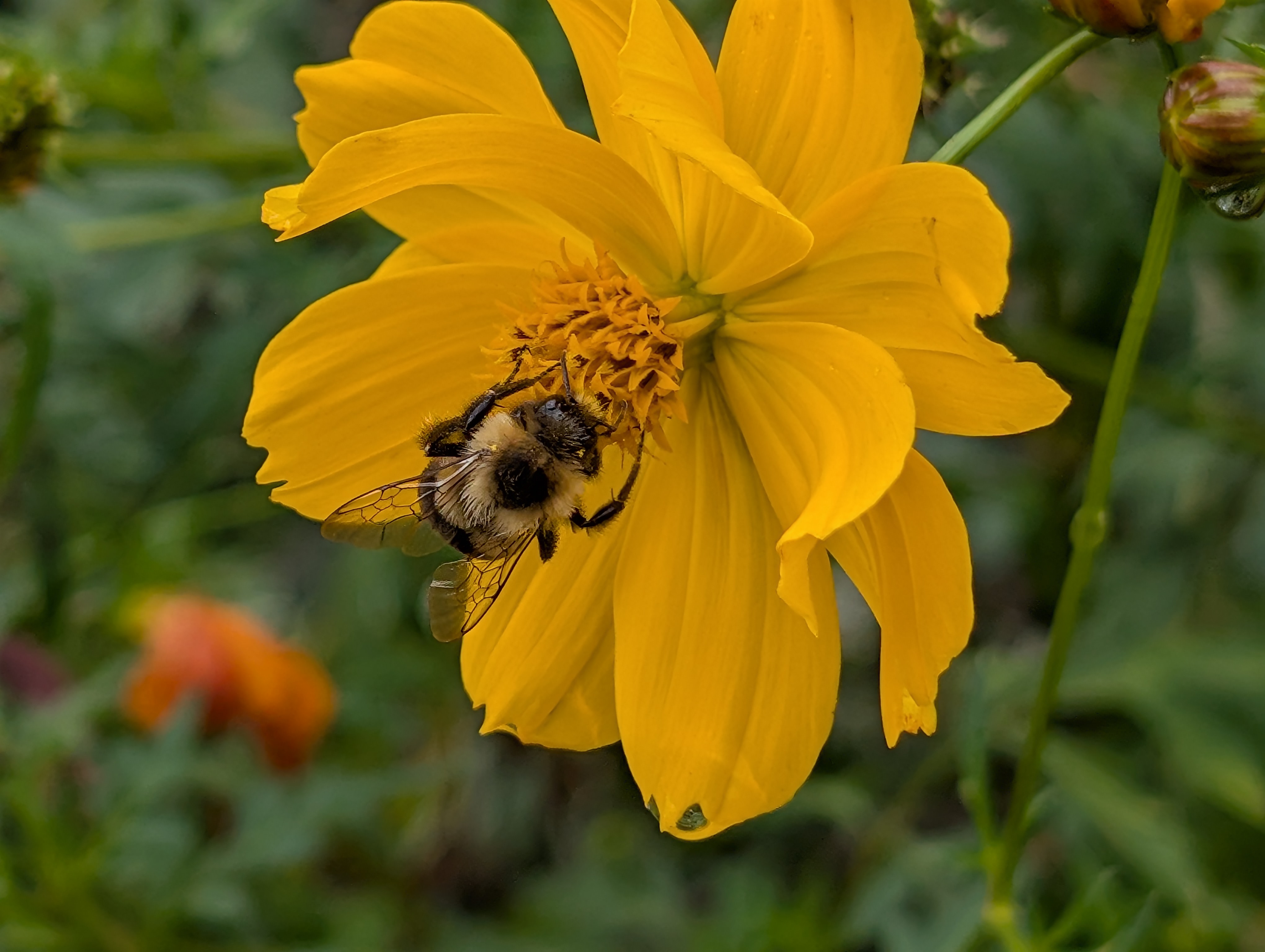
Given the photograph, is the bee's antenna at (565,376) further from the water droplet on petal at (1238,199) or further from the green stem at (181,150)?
the green stem at (181,150)

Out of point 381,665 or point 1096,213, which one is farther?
point 381,665

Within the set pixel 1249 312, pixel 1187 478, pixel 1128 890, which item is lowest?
pixel 1128 890

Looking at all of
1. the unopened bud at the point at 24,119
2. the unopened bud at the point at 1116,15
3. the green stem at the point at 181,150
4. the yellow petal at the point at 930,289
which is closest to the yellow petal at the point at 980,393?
the yellow petal at the point at 930,289

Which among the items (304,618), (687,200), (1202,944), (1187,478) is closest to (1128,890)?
(1202,944)

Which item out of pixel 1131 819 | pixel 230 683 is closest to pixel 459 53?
pixel 230 683

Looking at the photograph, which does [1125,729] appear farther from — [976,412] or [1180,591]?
[976,412]

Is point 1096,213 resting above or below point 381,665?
above

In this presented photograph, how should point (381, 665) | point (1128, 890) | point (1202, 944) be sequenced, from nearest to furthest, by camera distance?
point (1202, 944) < point (1128, 890) < point (381, 665)
